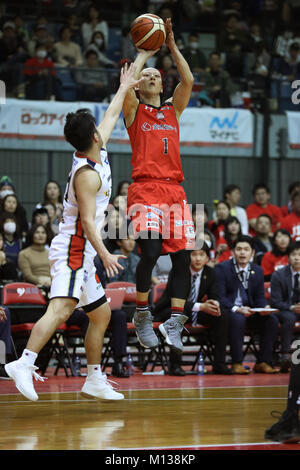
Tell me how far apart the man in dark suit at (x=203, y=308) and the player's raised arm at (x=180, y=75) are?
3.30m

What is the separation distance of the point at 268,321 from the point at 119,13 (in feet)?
35.5

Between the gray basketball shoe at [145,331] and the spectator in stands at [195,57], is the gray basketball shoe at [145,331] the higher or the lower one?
the lower one

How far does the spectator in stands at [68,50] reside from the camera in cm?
1652

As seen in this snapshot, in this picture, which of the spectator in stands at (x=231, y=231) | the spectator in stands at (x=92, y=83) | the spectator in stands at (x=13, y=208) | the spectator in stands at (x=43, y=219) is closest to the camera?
the spectator in stands at (x=43, y=219)

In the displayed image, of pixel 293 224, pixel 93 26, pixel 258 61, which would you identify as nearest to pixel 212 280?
pixel 293 224

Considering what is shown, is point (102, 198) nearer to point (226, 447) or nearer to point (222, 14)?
point (226, 447)

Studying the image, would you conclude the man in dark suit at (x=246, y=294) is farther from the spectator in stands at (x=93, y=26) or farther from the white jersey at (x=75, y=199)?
the spectator in stands at (x=93, y=26)

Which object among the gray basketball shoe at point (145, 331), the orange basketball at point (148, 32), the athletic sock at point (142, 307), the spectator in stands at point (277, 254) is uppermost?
the orange basketball at point (148, 32)

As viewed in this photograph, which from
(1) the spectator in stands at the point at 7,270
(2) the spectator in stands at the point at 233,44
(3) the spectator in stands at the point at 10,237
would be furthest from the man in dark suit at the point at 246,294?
(2) the spectator in stands at the point at 233,44

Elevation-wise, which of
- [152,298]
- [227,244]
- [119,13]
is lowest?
[152,298]

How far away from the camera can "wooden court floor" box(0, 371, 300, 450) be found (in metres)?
4.82
